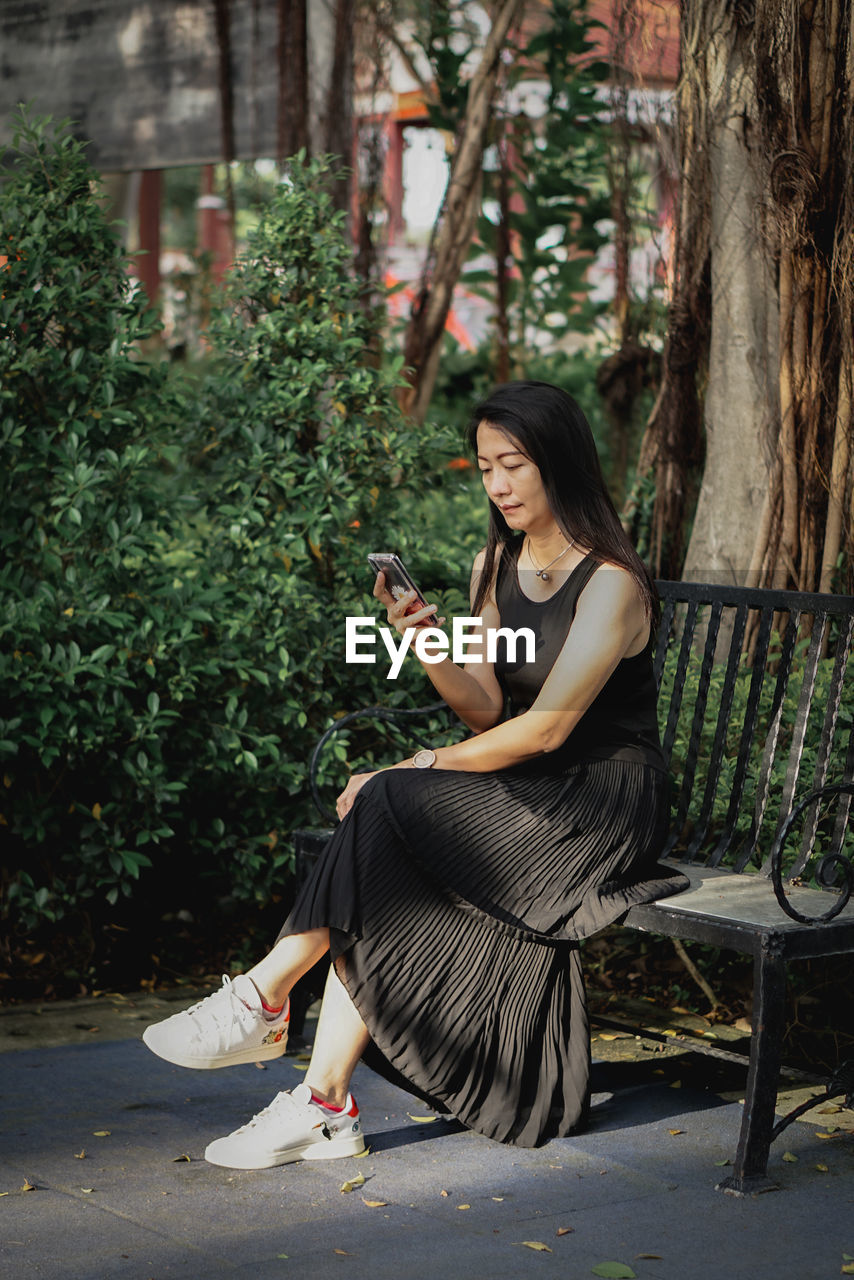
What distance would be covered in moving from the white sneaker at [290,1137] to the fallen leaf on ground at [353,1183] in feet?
0.35

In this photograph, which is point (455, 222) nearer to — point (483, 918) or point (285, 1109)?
point (483, 918)

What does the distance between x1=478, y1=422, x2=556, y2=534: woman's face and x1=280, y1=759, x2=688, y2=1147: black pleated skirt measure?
61 cm

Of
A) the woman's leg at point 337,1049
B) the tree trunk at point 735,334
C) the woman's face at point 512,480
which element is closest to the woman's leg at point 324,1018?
the woman's leg at point 337,1049

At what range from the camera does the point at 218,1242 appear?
9.87ft

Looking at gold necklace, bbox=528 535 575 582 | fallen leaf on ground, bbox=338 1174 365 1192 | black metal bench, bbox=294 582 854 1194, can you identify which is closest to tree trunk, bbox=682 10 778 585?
black metal bench, bbox=294 582 854 1194

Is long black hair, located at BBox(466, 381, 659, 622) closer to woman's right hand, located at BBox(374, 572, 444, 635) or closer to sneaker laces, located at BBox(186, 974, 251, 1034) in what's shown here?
woman's right hand, located at BBox(374, 572, 444, 635)

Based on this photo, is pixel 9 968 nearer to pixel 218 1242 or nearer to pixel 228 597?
pixel 228 597

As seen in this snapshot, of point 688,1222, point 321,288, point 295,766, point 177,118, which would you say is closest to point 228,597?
point 295,766

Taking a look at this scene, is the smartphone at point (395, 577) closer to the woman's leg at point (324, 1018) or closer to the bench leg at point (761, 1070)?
the woman's leg at point (324, 1018)

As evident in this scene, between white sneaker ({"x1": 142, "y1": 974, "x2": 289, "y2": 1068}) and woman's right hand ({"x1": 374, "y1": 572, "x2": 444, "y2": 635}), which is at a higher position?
woman's right hand ({"x1": 374, "y1": 572, "x2": 444, "y2": 635})

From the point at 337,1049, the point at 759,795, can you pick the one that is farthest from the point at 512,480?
the point at 337,1049

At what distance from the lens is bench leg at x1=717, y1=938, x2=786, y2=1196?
3283mm

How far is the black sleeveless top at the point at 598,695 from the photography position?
3.77 metres

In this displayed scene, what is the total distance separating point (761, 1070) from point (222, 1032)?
112 cm
